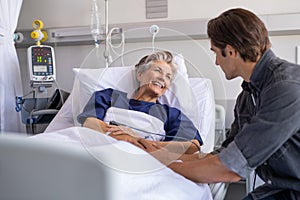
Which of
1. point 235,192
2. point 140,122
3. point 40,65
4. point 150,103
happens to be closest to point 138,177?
point 140,122

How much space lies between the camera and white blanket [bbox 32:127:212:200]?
90cm

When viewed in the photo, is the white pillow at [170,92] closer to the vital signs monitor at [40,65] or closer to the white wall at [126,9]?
the vital signs monitor at [40,65]

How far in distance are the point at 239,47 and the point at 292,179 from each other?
0.47 meters

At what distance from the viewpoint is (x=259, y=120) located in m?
1.14

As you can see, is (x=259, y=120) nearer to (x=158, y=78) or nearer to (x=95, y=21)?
(x=158, y=78)

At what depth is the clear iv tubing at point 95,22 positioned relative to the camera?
2848mm

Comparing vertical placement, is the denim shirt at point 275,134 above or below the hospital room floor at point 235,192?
above

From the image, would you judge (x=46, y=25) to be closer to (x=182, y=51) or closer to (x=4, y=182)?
(x=182, y=51)

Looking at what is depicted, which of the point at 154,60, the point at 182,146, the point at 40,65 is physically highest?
the point at 154,60

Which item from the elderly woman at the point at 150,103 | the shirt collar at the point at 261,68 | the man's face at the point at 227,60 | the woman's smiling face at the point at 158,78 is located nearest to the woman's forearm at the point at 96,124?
the elderly woman at the point at 150,103

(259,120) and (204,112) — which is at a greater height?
(259,120)

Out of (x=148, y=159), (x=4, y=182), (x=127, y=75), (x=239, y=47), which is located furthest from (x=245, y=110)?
(x=4, y=182)

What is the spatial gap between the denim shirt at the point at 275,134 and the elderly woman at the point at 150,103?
532 mm

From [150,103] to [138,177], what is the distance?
847 millimetres
